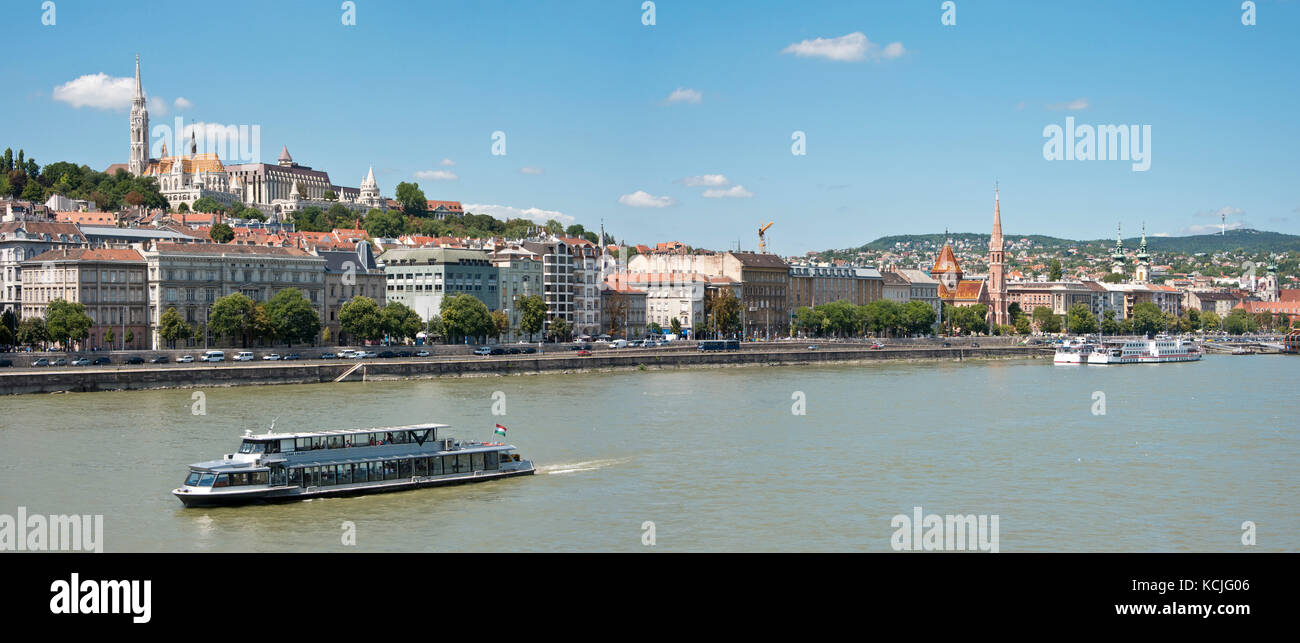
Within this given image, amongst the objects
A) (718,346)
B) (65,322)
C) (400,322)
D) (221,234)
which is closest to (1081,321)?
(718,346)

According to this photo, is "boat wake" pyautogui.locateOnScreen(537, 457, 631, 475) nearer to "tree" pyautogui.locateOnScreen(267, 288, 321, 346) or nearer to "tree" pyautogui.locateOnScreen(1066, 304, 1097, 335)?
"tree" pyautogui.locateOnScreen(267, 288, 321, 346)

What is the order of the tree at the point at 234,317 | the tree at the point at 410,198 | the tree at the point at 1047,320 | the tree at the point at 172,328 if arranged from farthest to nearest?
the tree at the point at 410,198
the tree at the point at 1047,320
the tree at the point at 234,317
the tree at the point at 172,328

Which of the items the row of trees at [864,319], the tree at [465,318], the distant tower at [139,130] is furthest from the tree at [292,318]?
the distant tower at [139,130]

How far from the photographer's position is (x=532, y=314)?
71.5 metres

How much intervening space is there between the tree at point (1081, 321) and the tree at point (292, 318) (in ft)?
257

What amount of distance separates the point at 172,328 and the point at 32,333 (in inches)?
211

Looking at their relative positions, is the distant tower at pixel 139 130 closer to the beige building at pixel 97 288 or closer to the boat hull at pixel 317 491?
the beige building at pixel 97 288

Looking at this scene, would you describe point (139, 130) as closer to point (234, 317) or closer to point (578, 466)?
point (234, 317)

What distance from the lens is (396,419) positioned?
32.5m

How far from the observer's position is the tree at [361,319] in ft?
200

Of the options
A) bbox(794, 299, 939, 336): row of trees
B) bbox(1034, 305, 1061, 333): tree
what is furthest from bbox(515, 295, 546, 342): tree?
bbox(1034, 305, 1061, 333): tree

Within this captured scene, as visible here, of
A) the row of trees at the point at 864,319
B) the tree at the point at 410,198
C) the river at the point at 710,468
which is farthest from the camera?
the tree at the point at 410,198

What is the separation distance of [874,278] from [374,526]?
9610cm

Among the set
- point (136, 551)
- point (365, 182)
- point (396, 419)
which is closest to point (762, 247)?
point (365, 182)
